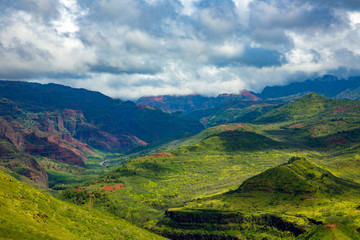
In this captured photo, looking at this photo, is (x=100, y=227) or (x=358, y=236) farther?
(x=358, y=236)

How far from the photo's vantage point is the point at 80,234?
128750 millimetres

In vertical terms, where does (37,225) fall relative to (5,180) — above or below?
below

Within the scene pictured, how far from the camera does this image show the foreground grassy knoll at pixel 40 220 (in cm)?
9419

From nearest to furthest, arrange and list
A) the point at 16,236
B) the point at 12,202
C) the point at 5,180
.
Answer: the point at 16,236 < the point at 12,202 < the point at 5,180

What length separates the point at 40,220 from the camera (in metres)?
114

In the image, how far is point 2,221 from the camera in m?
91.9

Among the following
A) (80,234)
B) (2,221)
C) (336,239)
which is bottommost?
(336,239)

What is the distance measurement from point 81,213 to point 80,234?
27.9 metres

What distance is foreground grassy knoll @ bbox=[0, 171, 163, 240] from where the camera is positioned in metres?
94.2

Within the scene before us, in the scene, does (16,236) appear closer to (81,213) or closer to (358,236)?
(81,213)

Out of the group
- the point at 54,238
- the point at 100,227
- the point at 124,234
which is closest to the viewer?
the point at 54,238

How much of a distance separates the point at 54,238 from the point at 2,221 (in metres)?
17.2

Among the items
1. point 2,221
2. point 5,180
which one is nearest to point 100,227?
point 5,180

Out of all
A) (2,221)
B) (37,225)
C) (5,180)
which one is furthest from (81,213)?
(2,221)
